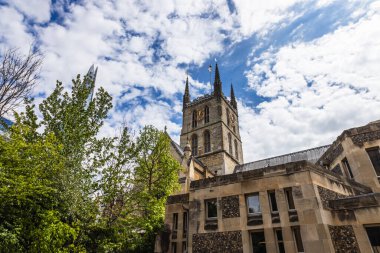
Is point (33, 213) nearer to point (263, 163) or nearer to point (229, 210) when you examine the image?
point (229, 210)

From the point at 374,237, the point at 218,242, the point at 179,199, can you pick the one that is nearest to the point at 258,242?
the point at 218,242

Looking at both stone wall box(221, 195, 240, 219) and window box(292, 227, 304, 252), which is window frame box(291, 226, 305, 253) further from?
stone wall box(221, 195, 240, 219)

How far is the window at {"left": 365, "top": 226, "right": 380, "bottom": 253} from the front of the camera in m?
10.8

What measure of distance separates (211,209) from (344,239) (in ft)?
23.5

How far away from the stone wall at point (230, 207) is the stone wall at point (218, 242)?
0.99 meters

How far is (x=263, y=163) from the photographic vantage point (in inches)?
1350

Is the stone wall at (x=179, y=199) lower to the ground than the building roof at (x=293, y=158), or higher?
lower

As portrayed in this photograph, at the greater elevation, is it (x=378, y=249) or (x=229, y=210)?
(x=229, y=210)

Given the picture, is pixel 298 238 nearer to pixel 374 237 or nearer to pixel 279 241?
pixel 279 241

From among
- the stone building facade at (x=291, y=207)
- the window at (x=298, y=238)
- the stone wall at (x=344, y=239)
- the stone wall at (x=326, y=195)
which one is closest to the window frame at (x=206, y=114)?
the stone building facade at (x=291, y=207)

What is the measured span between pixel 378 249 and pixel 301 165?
487cm

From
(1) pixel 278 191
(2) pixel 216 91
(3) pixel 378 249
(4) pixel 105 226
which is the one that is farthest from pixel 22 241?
(2) pixel 216 91

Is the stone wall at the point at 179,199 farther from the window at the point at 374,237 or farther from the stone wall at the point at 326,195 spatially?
the window at the point at 374,237

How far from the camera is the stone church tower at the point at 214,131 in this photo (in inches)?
1477
